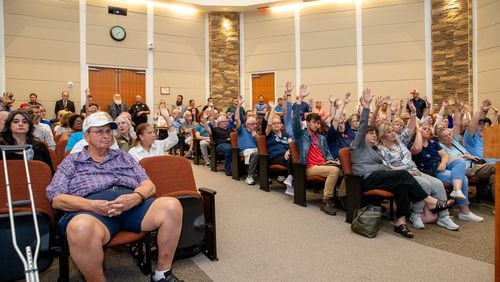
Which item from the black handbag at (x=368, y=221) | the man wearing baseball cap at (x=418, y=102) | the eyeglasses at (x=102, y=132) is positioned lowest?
the black handbag at (x=368, y=221)

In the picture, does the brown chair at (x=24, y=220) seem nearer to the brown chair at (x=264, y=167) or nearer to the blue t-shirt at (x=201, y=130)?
the brown chair at (x=264, y=167)

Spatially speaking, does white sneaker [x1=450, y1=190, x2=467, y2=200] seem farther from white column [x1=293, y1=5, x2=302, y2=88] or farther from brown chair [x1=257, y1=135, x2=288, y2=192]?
white column [x1=293, y1=5, x2=302, y2=88]

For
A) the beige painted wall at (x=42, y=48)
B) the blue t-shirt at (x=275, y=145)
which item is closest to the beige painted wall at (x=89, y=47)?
the beige painted wall at (x=42, y=48)

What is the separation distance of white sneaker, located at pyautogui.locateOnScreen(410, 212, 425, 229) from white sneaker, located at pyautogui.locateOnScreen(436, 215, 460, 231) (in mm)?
180

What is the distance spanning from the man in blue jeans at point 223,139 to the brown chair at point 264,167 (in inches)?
44.9

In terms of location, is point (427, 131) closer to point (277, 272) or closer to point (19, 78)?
point (277, 272)

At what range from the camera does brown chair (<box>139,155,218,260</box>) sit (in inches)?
91.2

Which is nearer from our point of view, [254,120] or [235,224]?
[235,224]

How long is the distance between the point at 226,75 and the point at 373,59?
417 centimetres

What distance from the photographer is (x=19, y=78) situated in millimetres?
8375

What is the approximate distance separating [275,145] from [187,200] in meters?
2.64

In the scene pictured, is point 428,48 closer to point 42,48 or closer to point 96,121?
point 96,121

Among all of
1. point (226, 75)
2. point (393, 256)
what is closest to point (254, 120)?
point (393, 256)

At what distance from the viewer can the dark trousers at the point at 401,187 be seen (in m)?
3.12
